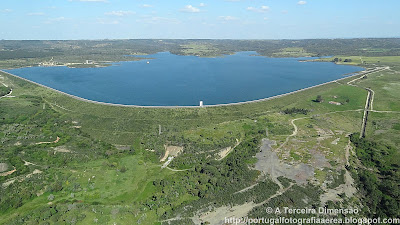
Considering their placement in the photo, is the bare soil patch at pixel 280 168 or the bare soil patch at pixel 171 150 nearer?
the bare soil patch at pixel 280 168

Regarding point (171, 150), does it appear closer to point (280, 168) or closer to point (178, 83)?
point (280, 168)

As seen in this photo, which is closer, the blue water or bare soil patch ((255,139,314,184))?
bare soil patch ((255,139,314,184))

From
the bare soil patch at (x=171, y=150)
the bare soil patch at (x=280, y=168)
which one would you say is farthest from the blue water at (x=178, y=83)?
the bare soil patch at (x=280, y=168)

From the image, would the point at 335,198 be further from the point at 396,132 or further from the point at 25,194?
the point at 25,194

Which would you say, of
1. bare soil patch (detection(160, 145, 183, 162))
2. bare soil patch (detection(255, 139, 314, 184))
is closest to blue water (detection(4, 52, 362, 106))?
bare soil patch (detection(160, 145, 183, 162))

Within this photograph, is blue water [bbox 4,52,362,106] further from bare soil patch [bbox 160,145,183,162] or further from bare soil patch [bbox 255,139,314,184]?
bare soil patch [bbox 255,139,314,184]

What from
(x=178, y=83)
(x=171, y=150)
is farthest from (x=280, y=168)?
(x=178, y=83)

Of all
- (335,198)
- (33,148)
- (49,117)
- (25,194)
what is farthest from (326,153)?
(49,117)

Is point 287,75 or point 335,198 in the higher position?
point 287,75

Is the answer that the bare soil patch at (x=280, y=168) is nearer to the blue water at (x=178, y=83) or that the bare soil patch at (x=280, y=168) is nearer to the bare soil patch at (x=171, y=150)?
the bare soil patch at (x=171, y=150)
